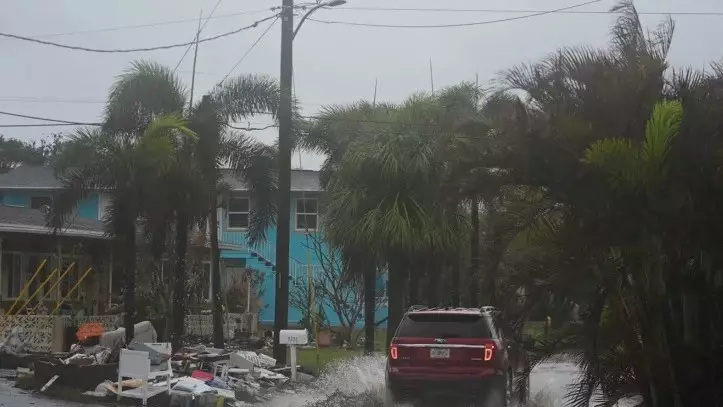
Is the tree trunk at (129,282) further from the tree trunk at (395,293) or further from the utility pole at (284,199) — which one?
the tree trunk at (395,293)

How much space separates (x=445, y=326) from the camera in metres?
14.3

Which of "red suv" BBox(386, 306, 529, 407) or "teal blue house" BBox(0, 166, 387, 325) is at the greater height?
"teal blue house" BBox(0, 166, 387, 325)

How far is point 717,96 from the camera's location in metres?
9.30

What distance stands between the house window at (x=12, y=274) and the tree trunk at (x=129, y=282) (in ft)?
25.0

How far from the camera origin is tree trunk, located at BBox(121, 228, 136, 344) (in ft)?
66.4

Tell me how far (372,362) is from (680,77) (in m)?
13.6

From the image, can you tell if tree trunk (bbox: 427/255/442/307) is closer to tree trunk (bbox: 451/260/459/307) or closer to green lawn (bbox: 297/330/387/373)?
tree trunk (bbox: 451/260/459/307)

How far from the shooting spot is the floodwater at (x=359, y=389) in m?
16.3

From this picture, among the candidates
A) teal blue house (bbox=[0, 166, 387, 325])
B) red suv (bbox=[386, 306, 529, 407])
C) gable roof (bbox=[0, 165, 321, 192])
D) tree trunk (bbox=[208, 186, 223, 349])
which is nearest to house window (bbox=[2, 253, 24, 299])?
tree trunk (bbox=[208, 186, 223, 349])

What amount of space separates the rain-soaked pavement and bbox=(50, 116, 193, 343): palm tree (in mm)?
4053

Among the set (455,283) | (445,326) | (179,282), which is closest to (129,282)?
(179,282)

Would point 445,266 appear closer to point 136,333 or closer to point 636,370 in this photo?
point 136,333

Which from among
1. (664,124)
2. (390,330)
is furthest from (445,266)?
(664,124)

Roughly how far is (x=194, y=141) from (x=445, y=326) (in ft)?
31.8
